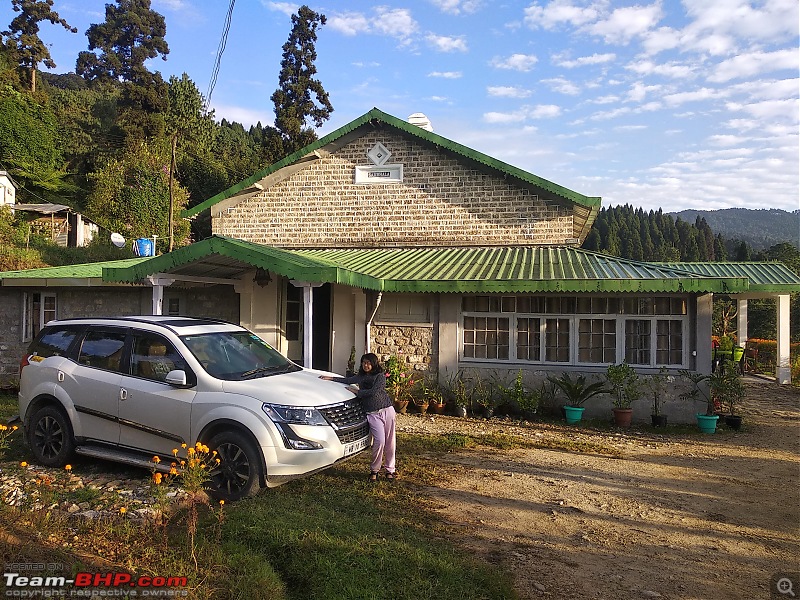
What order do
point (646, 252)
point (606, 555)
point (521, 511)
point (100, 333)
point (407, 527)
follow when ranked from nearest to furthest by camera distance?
1. point (606, 555)
2. point (407, 527)
3. point (521, 511)
4. point (100, 333)
5. point (646, 252)

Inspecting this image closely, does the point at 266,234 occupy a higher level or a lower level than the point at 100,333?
higher

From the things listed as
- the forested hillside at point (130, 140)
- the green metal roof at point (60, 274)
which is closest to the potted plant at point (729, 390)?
the green metal roof at point (60, 274)

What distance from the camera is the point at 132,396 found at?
6.23 meters

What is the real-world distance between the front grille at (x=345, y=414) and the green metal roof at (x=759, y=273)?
1027 cm

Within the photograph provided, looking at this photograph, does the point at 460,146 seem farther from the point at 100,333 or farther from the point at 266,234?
the point at 100,333

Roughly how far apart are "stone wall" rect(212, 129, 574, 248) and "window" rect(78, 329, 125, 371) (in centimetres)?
844

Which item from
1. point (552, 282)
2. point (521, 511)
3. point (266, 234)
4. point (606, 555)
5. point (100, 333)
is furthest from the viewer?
point (266, 234)

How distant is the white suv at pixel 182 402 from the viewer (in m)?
5.64

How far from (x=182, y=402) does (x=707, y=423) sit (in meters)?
9.05

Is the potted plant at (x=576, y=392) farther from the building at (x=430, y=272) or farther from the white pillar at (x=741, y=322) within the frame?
the white pillar at (x=741, y=322)

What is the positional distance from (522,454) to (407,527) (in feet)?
11.8

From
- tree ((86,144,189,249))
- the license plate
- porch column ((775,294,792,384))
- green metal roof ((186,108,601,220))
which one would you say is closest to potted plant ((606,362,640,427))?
green metal roof ((186,108,601,220))

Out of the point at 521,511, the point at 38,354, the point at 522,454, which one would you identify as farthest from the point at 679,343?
the point at 38,354

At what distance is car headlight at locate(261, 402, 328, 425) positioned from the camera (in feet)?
18.5
